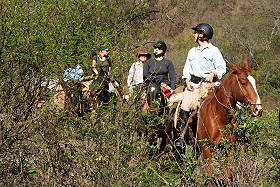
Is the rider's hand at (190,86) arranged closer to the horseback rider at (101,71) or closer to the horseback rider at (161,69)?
the horseback rider at (101,71)

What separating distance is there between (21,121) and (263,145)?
304cm

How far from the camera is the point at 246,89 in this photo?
719cm

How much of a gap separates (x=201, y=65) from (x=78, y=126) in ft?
8.45

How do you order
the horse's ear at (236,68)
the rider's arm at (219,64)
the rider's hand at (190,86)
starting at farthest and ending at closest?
1. the rider's hand at (190,86)
2. the rider's arm at (219,64)
3. the horse's ear at (236,68)

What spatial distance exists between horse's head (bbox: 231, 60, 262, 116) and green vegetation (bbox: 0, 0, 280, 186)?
3.14 ft

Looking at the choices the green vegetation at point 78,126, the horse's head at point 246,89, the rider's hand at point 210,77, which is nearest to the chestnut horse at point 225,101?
the horse's head at point 246,89

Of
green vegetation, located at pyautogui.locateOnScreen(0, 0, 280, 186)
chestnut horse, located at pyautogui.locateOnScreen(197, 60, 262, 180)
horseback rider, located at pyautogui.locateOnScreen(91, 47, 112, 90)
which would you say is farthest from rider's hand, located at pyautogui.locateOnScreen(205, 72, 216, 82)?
horseback rider, located at pyautogui.locateOnScreen(91, 47, 112, 90)

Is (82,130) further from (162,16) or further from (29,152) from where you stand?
(162,16)

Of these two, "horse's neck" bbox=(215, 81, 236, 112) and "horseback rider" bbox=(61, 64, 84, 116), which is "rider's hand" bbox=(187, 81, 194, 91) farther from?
"horseback rider" bbox=(61, 64, 84, 116)

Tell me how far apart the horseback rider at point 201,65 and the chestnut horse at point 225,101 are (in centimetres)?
40

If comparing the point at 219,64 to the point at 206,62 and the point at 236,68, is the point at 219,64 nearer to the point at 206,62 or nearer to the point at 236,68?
the point at 206,62

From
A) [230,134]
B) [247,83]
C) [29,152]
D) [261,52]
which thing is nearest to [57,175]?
[29,152]

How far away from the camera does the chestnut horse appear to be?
716 cm

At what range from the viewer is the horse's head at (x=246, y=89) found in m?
7.02
